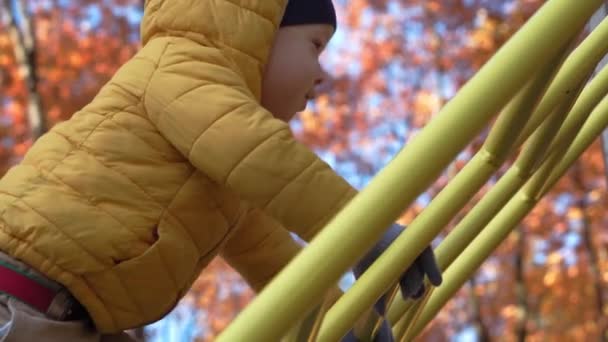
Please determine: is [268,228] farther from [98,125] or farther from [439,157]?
[439,157]

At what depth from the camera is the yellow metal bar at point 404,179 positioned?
0.83 metres

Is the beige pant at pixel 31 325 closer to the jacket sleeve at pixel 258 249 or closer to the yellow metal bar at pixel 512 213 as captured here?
the jacket sleeve at pixel 258 249

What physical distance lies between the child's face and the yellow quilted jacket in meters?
0.06

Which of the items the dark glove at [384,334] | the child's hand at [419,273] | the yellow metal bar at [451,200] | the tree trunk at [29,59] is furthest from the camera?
the tree trunk at [29,59]

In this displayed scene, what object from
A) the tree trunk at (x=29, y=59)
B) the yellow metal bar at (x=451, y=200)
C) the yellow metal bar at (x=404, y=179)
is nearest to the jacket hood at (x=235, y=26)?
the yellow metal bar at (x=451, y=200)

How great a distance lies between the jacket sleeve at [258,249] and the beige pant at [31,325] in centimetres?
51

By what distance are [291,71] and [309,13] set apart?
0.45 feet

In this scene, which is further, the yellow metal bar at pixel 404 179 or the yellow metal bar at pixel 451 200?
the yellow metal bar at pixel 451 200

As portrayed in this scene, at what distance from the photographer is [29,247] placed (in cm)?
146

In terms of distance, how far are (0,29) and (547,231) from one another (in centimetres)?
686

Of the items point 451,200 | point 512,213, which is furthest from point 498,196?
point 451,200

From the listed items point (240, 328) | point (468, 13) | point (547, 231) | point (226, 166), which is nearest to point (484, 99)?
point (240, 328)

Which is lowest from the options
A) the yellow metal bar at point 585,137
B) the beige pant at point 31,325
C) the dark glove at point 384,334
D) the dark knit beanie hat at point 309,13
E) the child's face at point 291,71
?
the dark glove at point 384,334

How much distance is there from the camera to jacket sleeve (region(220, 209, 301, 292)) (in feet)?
6.40
